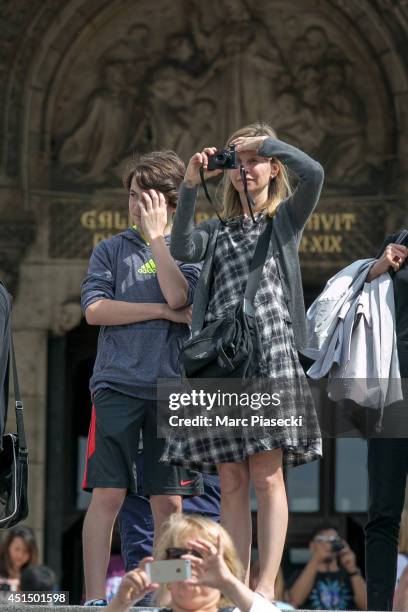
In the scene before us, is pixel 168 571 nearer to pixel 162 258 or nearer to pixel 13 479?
pixel 13 479

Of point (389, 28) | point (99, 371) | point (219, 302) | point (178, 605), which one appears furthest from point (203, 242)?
point (389, 28)

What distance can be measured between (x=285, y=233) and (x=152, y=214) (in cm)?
60

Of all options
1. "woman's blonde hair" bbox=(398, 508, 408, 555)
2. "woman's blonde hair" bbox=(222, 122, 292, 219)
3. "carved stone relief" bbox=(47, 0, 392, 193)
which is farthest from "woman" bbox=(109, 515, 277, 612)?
"carved stone relief" bbox=(47, 0, 392, 193)

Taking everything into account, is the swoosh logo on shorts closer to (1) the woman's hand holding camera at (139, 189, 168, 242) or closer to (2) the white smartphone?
(1) the woman's hand holding camera at (139, 189, 168, 242)

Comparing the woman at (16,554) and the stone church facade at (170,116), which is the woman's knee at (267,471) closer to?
the woman at (16,554)

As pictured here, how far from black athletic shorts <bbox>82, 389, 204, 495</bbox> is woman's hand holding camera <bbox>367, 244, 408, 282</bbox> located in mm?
969

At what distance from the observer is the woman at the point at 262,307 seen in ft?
19.1

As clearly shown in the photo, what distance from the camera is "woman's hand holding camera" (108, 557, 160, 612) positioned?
4.52 m

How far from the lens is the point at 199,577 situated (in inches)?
179

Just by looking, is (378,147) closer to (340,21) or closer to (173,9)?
(340,21)

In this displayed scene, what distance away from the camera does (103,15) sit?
12695mm

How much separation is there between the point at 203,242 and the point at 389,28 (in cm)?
665

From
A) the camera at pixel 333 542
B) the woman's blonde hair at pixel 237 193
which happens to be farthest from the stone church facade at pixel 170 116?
the woman's blonde hair at pixel 237 193

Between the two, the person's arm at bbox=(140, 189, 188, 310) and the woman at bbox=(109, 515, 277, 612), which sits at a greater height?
the person's arm at bbox=(140, 189, 188, 310)
